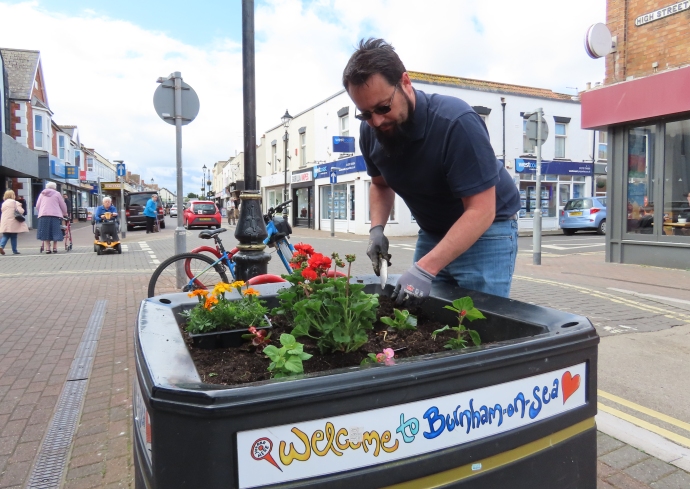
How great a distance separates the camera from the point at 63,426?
9.82ft

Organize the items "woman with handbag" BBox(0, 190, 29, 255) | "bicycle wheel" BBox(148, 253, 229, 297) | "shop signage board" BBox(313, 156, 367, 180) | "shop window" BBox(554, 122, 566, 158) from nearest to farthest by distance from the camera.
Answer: "bicycle wheel" BBox(148, 253, 229, 297)
"woman with handbag" BBox(0, 190, 29, 255)
"shop signage board" BBox(313, 156, 367, 180)
"shop window" BBox(554, 122, 566, 158)

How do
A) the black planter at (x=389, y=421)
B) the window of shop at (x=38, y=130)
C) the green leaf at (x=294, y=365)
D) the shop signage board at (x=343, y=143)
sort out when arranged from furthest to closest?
the window of shop at (x=38, y=130)
the shop signage board at (x=343, y=143)
the green leaf at (x=294, y=365)
the black planter at (x=389, y=421)

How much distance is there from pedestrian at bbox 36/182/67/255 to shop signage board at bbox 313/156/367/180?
11.1m

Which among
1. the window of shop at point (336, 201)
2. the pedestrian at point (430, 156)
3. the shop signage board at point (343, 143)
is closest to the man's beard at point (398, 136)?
the pedestrian at point (430, 156)

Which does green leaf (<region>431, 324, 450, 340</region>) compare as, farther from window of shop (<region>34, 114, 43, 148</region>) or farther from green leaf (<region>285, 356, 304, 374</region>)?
window of shop (<region>34, 114, 43, 148</region>)

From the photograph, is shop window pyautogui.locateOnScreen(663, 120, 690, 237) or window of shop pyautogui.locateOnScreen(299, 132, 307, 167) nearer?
shop window pyautogui.locateOnScreen(663, 120, 690, 237)

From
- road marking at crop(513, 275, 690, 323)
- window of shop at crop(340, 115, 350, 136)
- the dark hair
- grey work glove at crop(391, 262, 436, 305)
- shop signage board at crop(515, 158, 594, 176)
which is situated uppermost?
window of shop at crop(340, 115, 350, 136)

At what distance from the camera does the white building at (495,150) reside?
21.4m

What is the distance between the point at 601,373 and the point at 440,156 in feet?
8.77

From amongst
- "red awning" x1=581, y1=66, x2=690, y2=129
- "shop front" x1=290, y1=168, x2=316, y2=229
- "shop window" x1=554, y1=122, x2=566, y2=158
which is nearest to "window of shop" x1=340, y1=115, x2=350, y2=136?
"shop front" x1=290, y1=168, x2=316, y2=229

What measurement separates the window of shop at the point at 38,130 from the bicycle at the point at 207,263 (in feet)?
99.6

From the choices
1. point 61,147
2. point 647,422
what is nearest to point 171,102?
point 647,422

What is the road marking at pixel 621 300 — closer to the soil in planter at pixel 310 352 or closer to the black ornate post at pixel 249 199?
the black ornate post at pixel 249 199

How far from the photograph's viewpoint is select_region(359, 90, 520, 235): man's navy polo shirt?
1944mm
